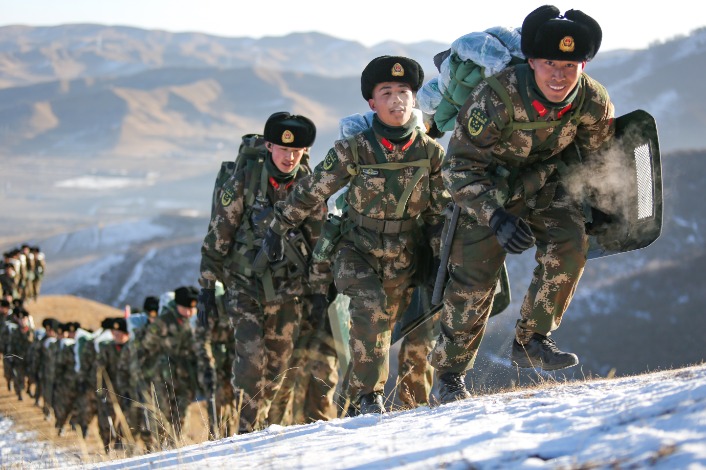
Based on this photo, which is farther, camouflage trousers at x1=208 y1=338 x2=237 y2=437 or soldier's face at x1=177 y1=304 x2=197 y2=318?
camouflage trousers at x1=208 y1=338 x2=237 y2=437

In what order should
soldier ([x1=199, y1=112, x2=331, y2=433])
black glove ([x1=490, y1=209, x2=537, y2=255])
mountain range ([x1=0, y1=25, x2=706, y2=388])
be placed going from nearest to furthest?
1. black glove ([x1=490, y1=209, x2=537, y2=255])
2. soldier ([x1=199, y1=112, x2=331, y2=433])
3. mountain range ([x1=0, y1=25, x2=706, y2=388])

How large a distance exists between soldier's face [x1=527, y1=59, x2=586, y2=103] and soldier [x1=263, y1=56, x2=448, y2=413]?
1.17 meters

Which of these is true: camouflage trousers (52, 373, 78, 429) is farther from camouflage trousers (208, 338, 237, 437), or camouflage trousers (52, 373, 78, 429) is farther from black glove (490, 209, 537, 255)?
black glove (490, 209, 537, 255)

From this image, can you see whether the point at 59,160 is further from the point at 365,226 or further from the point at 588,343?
the point at 365,226

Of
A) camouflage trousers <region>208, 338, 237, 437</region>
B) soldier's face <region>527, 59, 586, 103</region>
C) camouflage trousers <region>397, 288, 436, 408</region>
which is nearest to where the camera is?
soldier's face <region>527, 59, 586, 103</region>

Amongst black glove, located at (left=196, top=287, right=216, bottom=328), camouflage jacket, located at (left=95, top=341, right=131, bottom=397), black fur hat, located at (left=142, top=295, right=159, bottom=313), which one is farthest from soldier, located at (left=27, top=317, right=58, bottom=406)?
black glove, located at (left=196, top=287, right=216, bottom=328)

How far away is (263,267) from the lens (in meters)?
7.03

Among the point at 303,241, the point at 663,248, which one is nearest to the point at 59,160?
the point at 663,248


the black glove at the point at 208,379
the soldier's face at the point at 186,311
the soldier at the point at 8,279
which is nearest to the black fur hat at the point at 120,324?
the soldier's face at the point at 186,311

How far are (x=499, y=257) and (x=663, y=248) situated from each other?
58.8 m

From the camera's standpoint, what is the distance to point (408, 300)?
6.10 m

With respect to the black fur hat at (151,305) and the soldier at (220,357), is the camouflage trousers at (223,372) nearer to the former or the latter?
the soldier at (220,357)

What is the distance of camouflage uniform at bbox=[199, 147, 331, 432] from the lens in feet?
23.1

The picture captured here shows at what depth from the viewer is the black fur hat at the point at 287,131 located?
686cm
